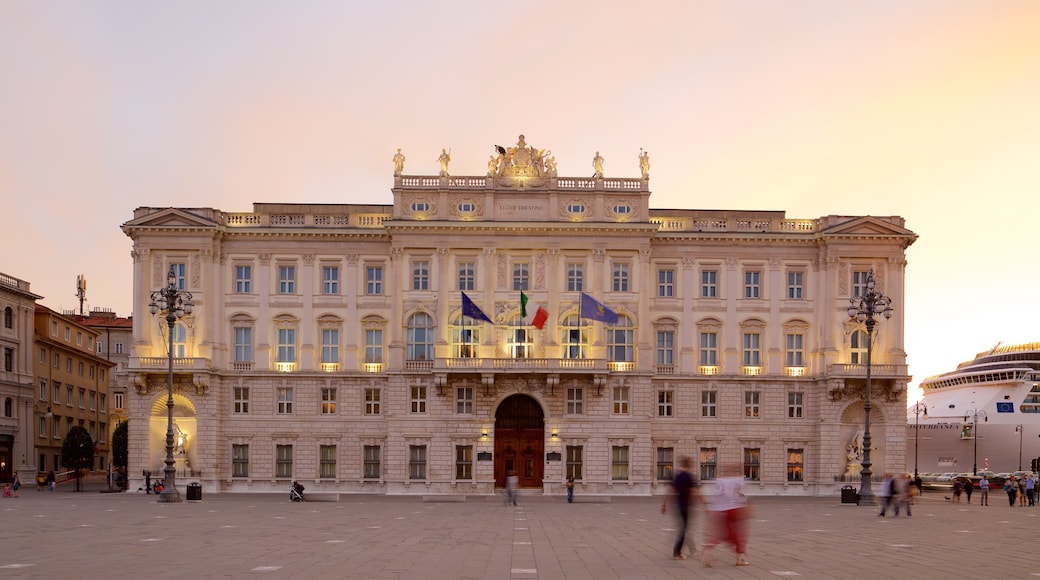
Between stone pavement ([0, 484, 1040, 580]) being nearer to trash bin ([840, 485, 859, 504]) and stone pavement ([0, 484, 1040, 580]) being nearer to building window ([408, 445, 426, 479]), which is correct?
trash bin ([840, 485, 859, 504])

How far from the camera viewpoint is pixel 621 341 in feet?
224

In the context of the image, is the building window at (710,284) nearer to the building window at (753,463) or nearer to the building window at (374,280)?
the building window at (753,463)

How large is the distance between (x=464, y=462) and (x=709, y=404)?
53.9 feet

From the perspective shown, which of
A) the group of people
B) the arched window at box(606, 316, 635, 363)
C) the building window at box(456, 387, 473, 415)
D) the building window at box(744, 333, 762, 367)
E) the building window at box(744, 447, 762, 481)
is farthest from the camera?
the building window at box(744, 333, 762, 367)

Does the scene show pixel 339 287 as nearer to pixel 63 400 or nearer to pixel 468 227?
pixel 468 227

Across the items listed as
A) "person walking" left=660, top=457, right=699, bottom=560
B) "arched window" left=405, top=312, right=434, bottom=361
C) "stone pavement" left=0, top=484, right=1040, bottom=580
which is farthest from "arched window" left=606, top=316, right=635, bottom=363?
"person walking" left=660, top=457, right=699, bottom=560

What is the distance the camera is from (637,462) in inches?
2643

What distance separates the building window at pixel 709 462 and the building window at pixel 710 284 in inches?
398

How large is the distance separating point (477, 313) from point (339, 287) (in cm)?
1090

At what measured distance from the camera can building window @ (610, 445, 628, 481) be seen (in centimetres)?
6744

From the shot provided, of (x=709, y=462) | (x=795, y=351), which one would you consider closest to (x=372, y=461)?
(x=709, y=462)

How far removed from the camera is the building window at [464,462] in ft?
221

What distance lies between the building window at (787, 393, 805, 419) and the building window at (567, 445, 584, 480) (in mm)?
14121

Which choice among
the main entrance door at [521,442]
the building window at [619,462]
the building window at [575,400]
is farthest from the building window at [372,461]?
the building window at [619,462]
